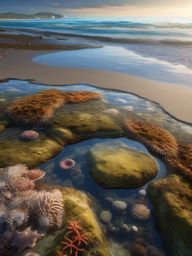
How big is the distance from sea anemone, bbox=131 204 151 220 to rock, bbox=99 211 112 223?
1.21ft

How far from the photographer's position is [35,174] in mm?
4434

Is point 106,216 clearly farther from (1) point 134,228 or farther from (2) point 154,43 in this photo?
(2) point 154,43

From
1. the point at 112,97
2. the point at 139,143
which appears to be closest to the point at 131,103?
the point at 112,97

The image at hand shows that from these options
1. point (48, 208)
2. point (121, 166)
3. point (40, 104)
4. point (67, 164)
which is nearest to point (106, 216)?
point (48, 208)

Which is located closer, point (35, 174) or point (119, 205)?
point (119, 205)

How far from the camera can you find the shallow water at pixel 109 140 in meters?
3.69

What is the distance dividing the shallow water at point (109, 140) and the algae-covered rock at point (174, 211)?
0.14 m

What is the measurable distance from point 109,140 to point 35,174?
6.46ft

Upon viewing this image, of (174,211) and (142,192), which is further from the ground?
(174,211)

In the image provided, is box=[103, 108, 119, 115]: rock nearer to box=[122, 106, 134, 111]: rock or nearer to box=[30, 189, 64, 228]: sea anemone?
box=[122, 106, 134, 111]: rock

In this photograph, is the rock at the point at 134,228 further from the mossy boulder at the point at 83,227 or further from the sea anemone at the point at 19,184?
the sea anemone at the point at 19,184

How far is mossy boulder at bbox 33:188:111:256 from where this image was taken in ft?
10.4

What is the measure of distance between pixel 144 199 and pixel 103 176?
799 mm

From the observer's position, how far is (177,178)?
457 centimetres
